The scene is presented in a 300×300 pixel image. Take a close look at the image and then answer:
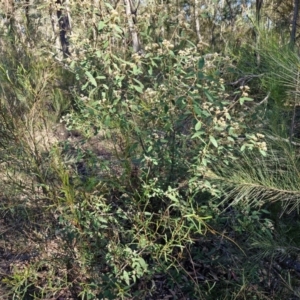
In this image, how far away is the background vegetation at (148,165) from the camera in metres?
1.72

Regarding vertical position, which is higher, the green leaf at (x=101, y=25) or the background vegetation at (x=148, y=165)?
the green leaf at (x=101, y=25)

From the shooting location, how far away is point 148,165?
2.00m

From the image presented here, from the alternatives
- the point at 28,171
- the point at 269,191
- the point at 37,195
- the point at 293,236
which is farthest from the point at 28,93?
the point at 293,236

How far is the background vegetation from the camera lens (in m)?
1.72

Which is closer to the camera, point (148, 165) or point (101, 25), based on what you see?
point (101, 25)

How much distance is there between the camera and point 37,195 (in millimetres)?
2092

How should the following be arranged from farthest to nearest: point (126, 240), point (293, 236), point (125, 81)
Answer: point (126, 240), point (125, 81), point (293, 236)

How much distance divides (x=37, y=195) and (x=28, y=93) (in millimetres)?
564

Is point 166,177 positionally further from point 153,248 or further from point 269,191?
point 269,191

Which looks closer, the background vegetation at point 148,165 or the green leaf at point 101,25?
the green leaf at point 101,25

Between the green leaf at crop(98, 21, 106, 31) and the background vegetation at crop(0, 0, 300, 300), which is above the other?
the green leaf at crop(98, 21, 106, 31)

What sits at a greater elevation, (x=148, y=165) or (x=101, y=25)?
(x=101, y=25)

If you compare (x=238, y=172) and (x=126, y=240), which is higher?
(x=238, y=172)

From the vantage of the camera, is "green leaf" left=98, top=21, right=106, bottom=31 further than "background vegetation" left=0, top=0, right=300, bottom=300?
No
